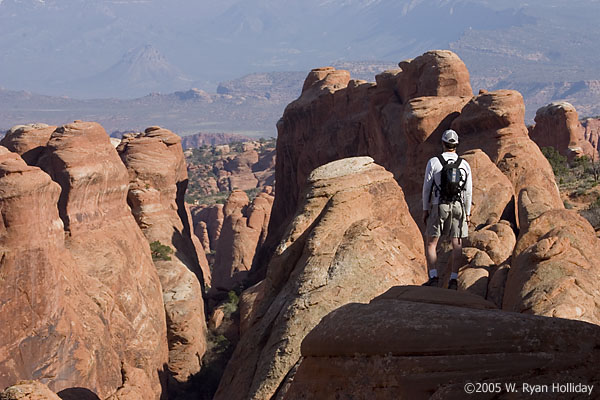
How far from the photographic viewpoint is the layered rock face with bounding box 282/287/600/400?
6938 millimetres

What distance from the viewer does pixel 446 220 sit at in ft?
39.6

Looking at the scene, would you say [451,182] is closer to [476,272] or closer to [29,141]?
[476,272]

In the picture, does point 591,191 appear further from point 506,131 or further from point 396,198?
point 396,198

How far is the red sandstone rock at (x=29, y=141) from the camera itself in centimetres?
3303

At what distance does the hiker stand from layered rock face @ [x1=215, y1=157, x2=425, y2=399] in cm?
127

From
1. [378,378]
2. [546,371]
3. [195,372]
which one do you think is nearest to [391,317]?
[378,378]

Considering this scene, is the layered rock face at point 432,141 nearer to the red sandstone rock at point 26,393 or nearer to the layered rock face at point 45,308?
the red sandstone rock at point 26,393

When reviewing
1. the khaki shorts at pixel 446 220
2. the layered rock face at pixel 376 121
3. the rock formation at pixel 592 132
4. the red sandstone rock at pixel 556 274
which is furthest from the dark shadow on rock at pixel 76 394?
the rock formation at pixel 592 132

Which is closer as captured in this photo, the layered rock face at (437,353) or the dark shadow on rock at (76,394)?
the layered rock face at (437,353)

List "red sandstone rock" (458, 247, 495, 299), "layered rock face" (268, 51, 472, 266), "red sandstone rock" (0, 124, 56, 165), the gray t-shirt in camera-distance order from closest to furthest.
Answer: the gray t-shirt → "red sandstone rock" (458, 247, 495, 299) → "red sandstone rock" (0, 124, 56, 165) → "layered rock face" (268, 51, 472, 266)

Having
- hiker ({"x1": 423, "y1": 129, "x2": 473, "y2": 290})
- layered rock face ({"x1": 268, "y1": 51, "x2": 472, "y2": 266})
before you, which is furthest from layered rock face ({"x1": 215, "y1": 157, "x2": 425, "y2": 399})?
layered rock face ({"x1": 268, "y1": 51, "x2": 472, "y2": 266})

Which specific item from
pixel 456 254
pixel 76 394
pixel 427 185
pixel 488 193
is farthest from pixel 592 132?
pixel 427 185

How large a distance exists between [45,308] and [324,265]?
488 inches

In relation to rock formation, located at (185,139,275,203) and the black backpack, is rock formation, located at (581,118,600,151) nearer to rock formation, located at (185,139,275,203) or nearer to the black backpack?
rock formation, located at (185,139,275,203)
